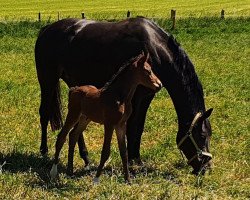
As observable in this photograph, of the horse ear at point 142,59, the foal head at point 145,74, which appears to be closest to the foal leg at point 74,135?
the foal head at point 145,74

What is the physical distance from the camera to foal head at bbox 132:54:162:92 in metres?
5.47

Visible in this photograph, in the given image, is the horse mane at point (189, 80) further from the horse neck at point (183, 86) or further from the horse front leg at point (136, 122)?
the horse front leg at point (136, 122)

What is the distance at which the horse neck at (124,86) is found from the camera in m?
5.65

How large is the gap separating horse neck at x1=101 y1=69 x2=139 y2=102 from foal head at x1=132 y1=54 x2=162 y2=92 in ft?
0.31

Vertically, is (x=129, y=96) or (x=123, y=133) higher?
(x=129, y=96)

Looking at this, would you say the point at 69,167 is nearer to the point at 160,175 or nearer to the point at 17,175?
the point at 17,175

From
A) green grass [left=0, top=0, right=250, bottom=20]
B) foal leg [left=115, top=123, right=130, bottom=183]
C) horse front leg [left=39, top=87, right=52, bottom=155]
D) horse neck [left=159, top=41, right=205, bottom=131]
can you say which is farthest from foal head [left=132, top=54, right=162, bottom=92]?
green grass [left=0, top=0, right=250, bottom=20]

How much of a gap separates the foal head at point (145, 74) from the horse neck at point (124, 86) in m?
0.09

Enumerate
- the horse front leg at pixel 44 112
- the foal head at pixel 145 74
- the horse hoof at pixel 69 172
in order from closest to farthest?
the foal head at pixel 145 74 → the horse hoof at pixel 69 172 → the horse front leg at pixel 44 112

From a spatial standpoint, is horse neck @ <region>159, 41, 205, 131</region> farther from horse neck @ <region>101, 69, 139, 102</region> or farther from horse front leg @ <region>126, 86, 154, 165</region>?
horse neck @ <region>101, 69, 139, 102</region>

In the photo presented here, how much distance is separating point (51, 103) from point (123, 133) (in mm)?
2387

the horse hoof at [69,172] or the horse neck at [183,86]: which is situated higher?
the horse neck at [183,86]

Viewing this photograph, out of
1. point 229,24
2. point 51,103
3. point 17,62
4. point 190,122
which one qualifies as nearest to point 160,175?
point 190,122

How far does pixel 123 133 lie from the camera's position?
227 inches
